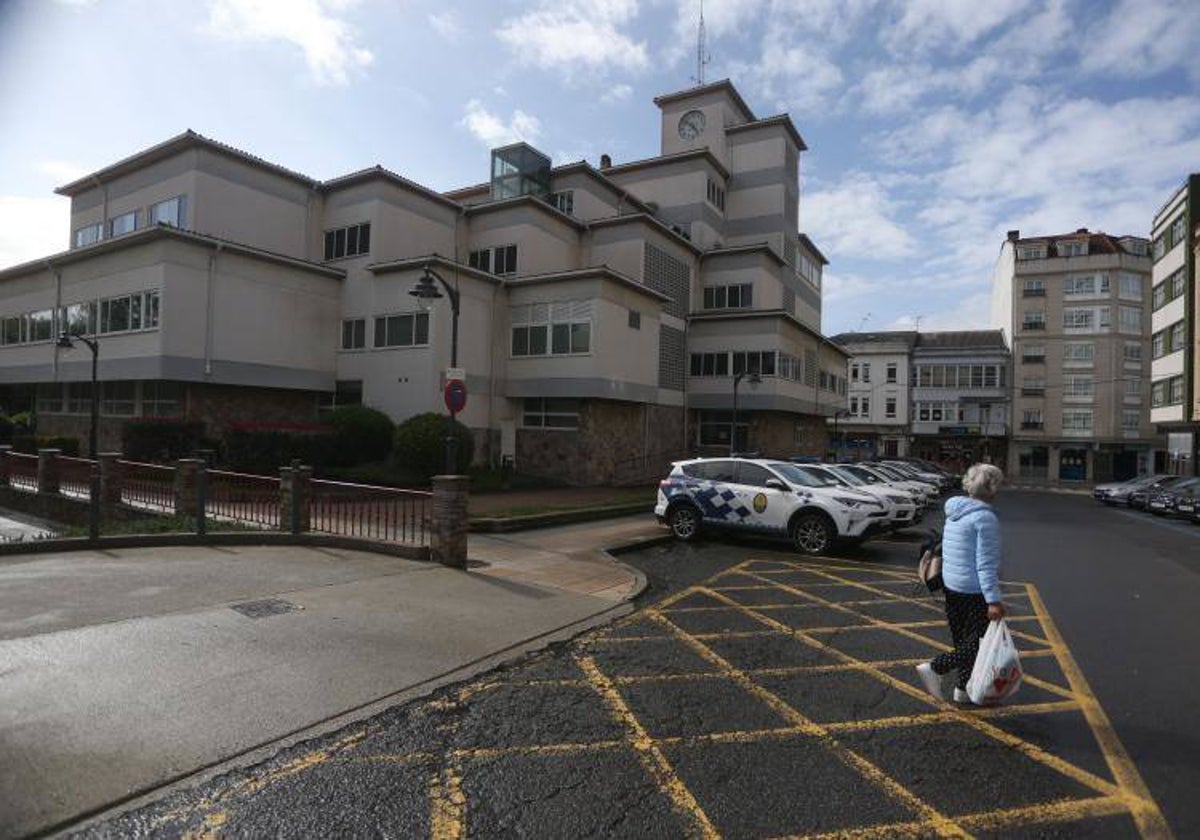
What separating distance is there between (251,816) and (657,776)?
6.89ft

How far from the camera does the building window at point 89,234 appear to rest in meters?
30.1

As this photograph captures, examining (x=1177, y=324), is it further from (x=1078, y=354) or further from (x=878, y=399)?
(x=878, y=399)

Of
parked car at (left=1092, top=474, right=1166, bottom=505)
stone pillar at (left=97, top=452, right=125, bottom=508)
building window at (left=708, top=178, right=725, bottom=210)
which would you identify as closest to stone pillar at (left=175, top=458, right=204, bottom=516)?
stone pillar at (left=97, top=452, right=125, bottom=508)

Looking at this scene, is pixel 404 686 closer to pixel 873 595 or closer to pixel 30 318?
pixel 873 595

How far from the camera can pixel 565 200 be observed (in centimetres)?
3419

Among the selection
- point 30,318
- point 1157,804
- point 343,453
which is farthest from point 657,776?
point 30,318

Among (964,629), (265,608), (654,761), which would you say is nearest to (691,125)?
(265,608)

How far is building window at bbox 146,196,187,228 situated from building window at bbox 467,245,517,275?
10779 mm

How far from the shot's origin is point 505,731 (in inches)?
178

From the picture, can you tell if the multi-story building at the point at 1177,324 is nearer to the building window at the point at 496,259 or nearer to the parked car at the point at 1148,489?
the parked car at the point at 1148,489

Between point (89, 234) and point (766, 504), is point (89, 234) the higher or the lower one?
the higher one

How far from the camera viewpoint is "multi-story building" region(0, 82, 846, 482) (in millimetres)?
23703

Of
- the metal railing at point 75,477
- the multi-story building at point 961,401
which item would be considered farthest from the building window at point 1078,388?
the metal railing at point 75,477

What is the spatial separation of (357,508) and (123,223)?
24868mm
